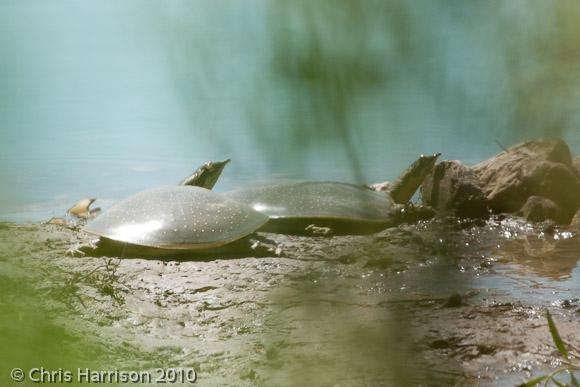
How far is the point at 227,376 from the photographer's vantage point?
2754mm

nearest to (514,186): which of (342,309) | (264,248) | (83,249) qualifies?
(264,248)

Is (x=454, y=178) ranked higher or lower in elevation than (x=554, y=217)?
higher

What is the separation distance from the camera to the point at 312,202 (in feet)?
20.9

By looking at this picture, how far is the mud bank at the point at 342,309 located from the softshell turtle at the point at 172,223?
0.45ft

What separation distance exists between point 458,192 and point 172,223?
276 cm

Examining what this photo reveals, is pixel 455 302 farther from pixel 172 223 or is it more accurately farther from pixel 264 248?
pixel 172 223

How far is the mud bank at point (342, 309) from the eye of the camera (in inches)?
73.7

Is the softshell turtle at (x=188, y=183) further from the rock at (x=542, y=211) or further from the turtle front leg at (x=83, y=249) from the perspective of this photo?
the rock at (x=542, y=211)

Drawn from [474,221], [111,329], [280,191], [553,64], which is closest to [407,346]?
[553,64]

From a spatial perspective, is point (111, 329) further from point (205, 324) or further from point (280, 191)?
point (280, 191)

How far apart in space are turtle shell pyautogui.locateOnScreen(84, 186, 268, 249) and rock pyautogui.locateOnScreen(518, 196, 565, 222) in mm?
2341

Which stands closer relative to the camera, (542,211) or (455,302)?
(455,302)

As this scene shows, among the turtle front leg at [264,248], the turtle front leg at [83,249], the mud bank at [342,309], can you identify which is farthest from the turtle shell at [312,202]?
the turtle front leg at [83,249]

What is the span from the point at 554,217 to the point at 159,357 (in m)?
4.50
